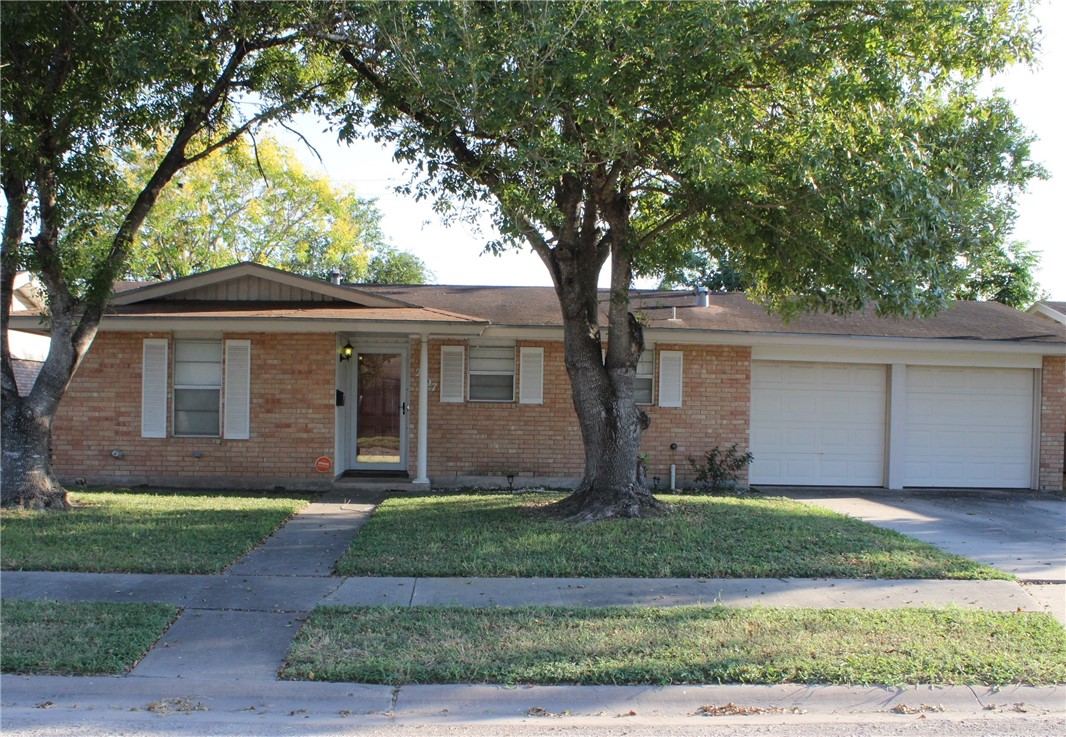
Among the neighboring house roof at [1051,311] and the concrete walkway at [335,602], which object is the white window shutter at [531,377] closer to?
the concrete walkway at [335,602]

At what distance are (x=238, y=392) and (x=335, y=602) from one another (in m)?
7.25

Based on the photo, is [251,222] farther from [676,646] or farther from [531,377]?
[676,646]

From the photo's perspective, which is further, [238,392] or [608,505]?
[238,392]

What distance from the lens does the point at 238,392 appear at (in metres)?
13.2

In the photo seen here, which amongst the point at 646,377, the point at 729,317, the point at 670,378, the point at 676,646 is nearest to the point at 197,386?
the point at 646,377

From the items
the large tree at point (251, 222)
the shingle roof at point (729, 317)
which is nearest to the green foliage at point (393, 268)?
the large tree at point (251, 222)

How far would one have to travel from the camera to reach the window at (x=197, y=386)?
43.6 feet

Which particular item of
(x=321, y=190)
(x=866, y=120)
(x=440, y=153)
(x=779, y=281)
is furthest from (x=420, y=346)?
(x=321, y=190)

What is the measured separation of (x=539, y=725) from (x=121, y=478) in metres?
10.6

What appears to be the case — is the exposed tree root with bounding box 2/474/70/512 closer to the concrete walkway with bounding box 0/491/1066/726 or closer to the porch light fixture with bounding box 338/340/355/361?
the concrete walkway with bounding box 0/491/1066/726

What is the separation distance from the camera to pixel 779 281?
33.2ft

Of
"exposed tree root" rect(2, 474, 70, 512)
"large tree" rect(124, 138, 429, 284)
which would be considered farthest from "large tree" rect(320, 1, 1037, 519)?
"large tree" rect(124, 138, 429, 284)

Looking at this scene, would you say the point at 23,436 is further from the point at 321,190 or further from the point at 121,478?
the point at 321,190

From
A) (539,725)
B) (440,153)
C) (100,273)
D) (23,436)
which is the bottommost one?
(539,725)
